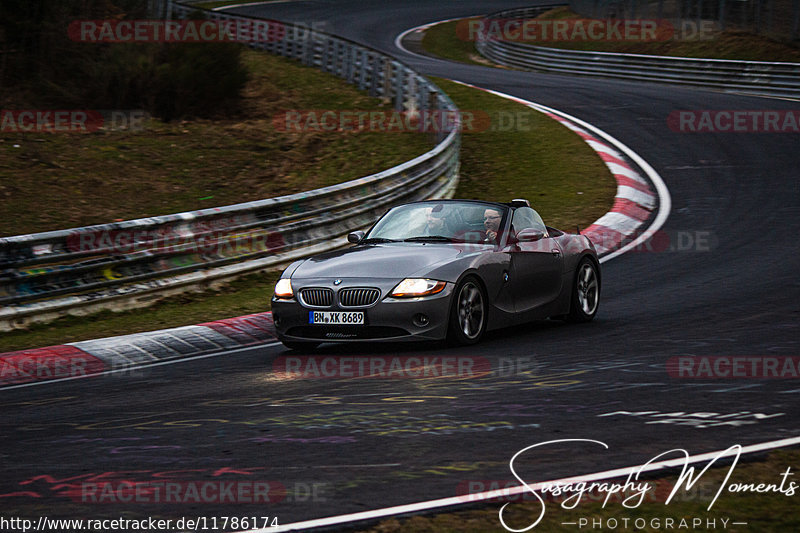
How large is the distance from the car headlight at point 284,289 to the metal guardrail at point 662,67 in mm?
23342

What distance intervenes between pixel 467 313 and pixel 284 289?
5.32 feet

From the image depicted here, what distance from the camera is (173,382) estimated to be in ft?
26.9

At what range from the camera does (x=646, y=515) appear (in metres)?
4.38

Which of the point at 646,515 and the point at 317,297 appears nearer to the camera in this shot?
the point at 646,515

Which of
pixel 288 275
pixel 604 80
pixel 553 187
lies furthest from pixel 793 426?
pixel 604 80

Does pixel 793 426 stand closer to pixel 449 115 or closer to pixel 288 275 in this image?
pixel 288 275

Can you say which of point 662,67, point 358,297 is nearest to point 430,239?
point 358,297

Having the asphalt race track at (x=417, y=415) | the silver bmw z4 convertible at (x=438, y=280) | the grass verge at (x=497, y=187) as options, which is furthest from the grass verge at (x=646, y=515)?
the grass verge at (x=497, y=187)

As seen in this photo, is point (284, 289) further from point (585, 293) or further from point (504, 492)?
point (504, 492)

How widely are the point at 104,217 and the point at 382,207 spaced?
170 inches

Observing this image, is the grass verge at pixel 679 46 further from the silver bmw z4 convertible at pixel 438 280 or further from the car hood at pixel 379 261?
the car hood at pixel 379 261

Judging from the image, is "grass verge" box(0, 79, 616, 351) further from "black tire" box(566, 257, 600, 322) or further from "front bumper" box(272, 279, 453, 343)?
"black tire" box(566, 257, 600, 322)

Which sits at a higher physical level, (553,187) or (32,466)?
(32,466)

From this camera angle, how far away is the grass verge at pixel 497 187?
441 inches
